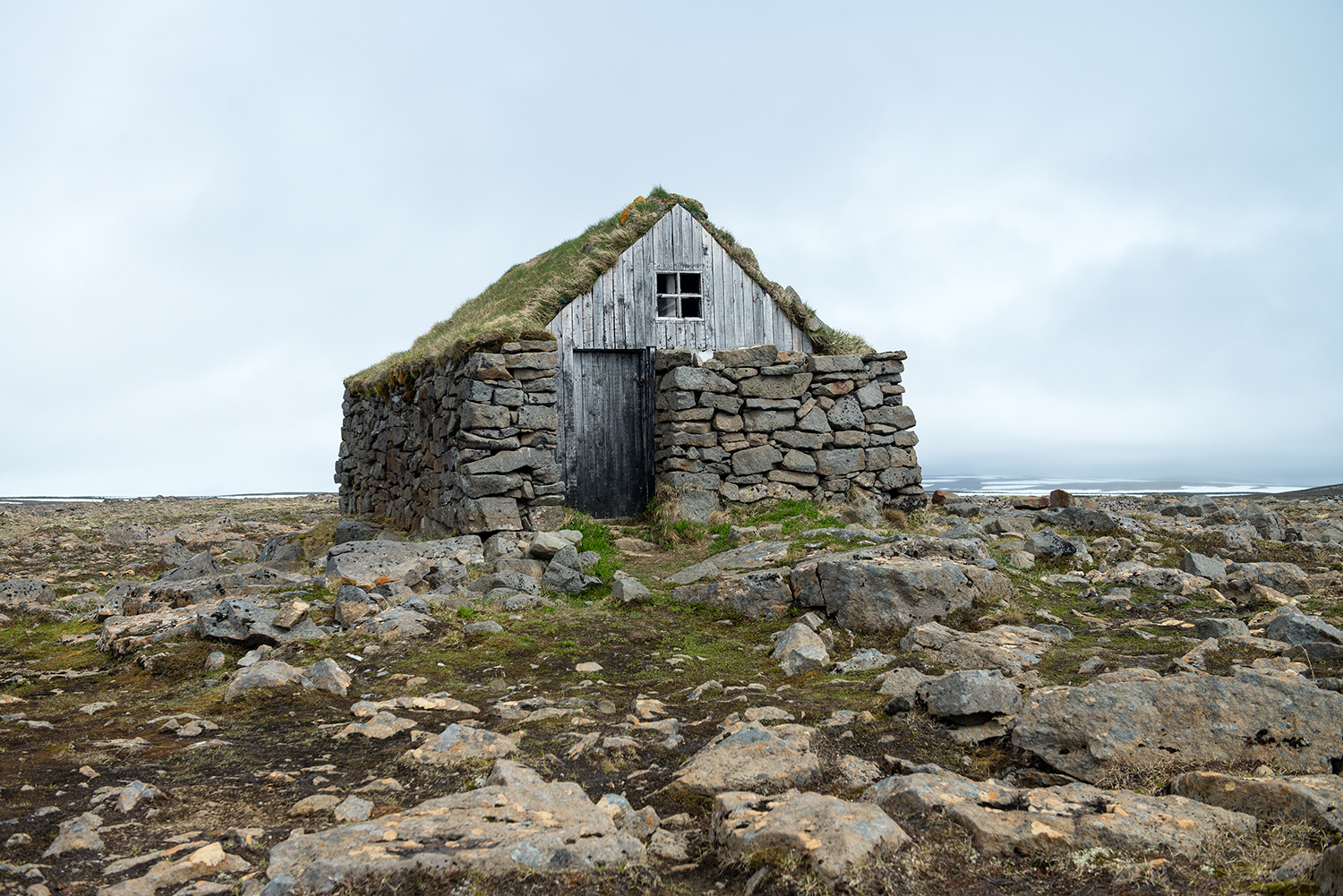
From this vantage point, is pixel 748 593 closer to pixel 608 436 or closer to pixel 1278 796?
pixel 1278 796

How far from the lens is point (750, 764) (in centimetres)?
418

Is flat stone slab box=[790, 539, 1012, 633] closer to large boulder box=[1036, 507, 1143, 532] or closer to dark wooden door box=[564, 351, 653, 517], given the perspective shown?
large boulder box=[1036, 507, 1143, 532]

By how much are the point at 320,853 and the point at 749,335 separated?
13314 millimetres

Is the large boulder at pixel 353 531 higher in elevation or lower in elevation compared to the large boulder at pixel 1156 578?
higher

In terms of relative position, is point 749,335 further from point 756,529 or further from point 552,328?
point 756,529

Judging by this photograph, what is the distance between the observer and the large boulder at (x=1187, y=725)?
416 centimetres

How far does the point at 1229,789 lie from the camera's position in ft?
Result: 11.4

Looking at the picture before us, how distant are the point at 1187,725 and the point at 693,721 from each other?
2.81 meters

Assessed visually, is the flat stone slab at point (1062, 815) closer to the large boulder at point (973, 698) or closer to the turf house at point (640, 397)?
the large boulder at point (973, 698)

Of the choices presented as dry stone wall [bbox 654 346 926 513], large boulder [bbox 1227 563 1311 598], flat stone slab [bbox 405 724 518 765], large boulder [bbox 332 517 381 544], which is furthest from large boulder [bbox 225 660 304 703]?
large boulder [bbox 1227 563 1311 598]

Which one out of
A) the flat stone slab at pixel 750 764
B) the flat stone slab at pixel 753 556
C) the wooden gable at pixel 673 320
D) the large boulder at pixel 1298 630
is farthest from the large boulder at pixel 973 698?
the wooden gable at pixel 673 320

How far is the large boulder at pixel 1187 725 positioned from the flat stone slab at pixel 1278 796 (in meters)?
0.57

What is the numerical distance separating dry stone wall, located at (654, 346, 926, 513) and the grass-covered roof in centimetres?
109

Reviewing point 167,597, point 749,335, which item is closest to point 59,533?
point 167,597
